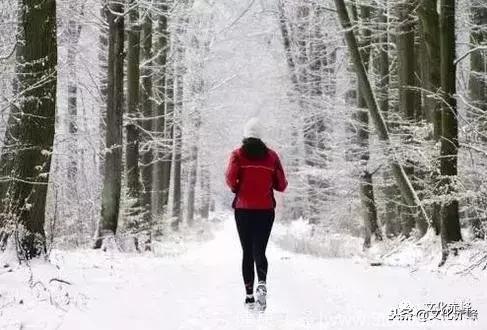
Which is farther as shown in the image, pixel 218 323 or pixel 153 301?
pixel 153 301

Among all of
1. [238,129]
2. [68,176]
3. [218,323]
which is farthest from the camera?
[238,129]

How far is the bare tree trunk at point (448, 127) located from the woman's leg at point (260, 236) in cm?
362

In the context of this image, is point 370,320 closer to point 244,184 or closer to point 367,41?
point 244,184

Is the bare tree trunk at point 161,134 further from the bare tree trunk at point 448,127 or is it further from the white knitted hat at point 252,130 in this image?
the white knitted hat at point 252,130

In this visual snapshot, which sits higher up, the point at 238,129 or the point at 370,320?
the point at 238,129

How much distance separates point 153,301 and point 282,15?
16593 millimetres

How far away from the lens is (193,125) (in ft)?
81.8

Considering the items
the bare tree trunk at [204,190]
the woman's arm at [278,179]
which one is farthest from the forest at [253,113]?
the bare tree trunk at [204,190]

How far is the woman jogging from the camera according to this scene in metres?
6.33

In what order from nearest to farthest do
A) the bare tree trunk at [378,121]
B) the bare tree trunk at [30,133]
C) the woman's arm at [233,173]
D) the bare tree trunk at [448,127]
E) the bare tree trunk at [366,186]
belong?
the woman's arm at [233,173]
the bare tree trunk at [30,133]
the bare tree trunk at [448,127]
the bare tree trunk at [378,121]
the bare tree trunk at [366,186]

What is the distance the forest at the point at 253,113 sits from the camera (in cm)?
754

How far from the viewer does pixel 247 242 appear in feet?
21.0

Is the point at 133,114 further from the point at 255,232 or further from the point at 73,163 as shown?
the point at 255,232

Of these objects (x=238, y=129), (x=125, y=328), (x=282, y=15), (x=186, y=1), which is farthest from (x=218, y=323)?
(x=238, y=129)
